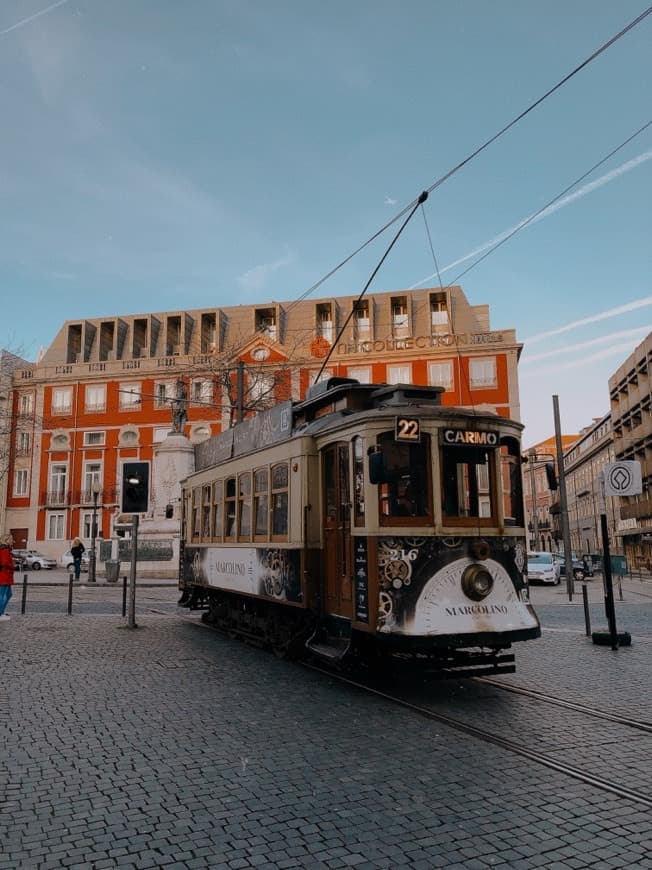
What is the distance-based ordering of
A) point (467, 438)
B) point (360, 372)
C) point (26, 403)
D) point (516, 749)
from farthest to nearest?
1. point (26, 403)
2. point (360, 372)
3. point (467, 438)
4. point (516, 749)

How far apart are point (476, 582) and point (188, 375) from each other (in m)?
41.2

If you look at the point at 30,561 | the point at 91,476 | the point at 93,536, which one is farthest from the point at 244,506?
the point at 91,476

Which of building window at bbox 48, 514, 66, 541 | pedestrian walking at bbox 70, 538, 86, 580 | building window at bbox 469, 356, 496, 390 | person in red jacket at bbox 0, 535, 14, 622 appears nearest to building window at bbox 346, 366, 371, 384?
building window at bbox 469, 356, 496, 390

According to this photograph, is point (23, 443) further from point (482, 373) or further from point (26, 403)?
point (482, 373)

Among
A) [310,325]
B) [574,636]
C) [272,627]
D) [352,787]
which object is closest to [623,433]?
[310,325]

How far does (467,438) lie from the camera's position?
26.0 feet

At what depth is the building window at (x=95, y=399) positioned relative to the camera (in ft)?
175

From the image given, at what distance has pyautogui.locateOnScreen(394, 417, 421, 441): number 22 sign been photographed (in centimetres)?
752

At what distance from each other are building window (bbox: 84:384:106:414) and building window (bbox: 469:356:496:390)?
2645cm

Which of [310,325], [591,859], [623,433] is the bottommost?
[591,859]

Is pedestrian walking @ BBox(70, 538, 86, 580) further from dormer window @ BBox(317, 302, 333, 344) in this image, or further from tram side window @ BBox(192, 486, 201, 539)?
dormer window @ BBox(317, 302, 333, 344)

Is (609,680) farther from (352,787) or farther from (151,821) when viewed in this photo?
(151,821)

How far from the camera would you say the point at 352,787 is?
4867 mm

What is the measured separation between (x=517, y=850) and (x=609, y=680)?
206 inches
